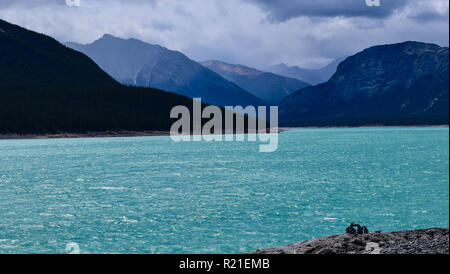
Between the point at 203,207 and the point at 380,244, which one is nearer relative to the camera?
the point at 380,244

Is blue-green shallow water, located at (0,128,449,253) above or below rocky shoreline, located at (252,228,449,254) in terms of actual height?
below

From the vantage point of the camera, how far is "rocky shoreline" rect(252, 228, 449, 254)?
779 inches

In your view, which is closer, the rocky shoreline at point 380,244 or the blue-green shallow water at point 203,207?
the rocky shoreline at point 380,244

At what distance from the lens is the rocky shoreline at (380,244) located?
19.8m

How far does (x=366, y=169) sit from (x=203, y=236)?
53103 millimetres

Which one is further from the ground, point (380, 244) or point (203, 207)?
point (380, 244)

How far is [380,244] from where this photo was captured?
2136cm

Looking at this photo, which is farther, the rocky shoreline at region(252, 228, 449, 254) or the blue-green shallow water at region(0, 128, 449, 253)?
the blue-green shallow water at region(0, 128, 449, 253)

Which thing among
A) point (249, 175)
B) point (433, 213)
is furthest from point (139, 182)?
point (433, 213)
